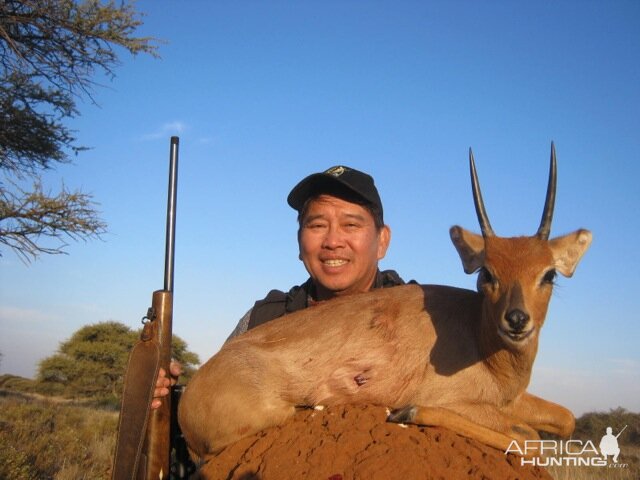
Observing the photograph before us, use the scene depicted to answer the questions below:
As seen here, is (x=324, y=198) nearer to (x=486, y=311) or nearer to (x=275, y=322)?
(x=275, y=322)

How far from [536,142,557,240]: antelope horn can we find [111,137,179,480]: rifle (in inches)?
124

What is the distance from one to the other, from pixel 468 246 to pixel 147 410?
2.95 meters

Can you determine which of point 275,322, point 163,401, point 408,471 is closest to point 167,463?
point 163,401

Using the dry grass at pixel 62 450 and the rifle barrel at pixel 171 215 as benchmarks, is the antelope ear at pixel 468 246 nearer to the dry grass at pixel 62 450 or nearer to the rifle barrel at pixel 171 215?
the rifle barrel at pixel 171 215

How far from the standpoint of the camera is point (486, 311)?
14.9ft

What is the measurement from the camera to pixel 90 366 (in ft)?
84.1

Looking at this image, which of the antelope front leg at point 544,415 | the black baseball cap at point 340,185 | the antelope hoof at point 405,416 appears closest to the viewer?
the antelope hoof at point 405,416

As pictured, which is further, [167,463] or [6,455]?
[6,455]

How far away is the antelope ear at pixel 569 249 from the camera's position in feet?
15.5

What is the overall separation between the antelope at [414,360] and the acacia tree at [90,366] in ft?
69.1

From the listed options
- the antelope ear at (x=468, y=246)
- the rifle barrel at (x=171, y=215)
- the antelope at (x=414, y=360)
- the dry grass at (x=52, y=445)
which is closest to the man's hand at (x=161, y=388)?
the antelope at (x=414, y=360)

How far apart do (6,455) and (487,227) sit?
744cm

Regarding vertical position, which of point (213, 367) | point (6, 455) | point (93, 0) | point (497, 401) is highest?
point (93, 0)

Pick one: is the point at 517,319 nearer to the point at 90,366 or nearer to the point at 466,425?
the point at 466,425
